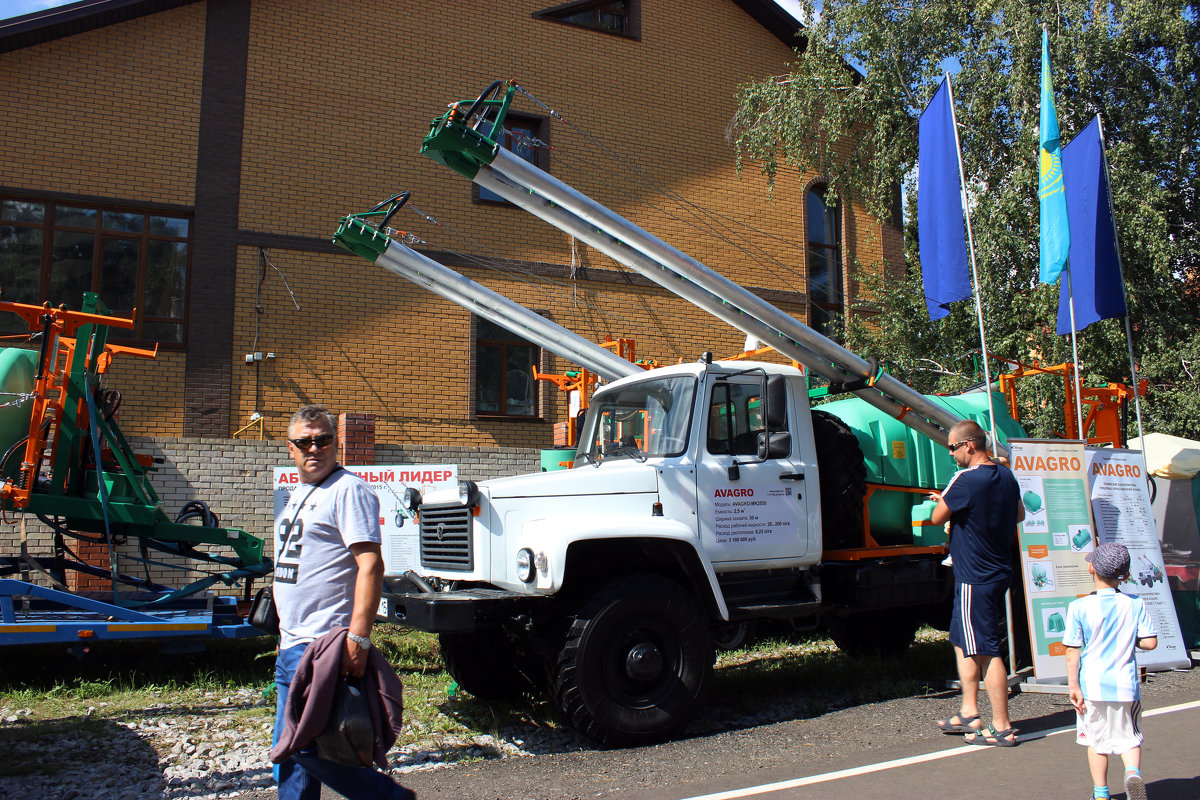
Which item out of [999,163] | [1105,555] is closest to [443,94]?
[999,163]

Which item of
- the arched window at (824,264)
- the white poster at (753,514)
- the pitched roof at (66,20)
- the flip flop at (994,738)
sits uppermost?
the pitched roof at (66,20)

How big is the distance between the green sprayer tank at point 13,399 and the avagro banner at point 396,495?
2195mm

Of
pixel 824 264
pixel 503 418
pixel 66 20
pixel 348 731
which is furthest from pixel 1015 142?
pixel 348 731

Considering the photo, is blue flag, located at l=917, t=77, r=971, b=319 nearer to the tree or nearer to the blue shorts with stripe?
the blue shorts with stripe

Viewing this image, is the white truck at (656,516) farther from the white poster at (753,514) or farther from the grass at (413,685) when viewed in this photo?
the grass at (413,685)

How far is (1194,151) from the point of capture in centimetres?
1459

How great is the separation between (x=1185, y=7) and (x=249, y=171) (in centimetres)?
1464

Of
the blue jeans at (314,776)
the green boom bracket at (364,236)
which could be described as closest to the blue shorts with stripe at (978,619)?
the blue jeans at (314,776)

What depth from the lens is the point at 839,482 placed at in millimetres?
7242

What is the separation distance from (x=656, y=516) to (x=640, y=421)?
895 mm

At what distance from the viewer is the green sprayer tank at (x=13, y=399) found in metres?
7.64

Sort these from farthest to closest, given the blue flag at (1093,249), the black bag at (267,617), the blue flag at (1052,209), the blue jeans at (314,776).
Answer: the blue flag at (1093,249), the blue flag at (1052,209), the black bag at (267,617), the blue jeans at (314,776)

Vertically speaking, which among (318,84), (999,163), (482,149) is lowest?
(482,149)

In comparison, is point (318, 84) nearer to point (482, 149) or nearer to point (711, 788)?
point (482, 149)
